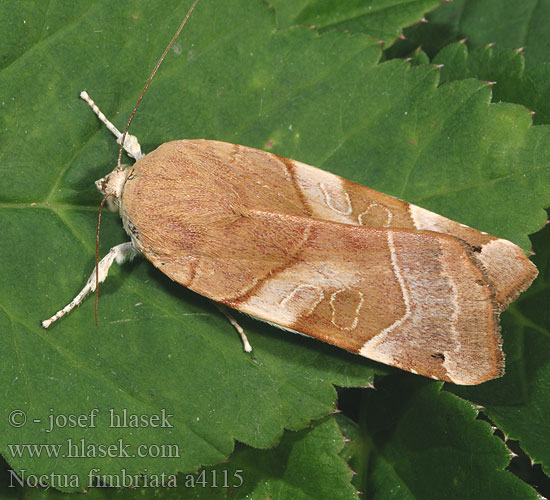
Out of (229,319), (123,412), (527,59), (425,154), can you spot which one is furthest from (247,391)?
(527,59)

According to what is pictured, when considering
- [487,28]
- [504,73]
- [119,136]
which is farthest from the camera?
[487,28]

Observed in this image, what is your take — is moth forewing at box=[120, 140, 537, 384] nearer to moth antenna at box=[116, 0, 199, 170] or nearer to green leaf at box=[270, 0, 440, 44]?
moth antenna at box=[116, 0, 199, 170]

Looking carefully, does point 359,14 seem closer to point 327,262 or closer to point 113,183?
point 327,262

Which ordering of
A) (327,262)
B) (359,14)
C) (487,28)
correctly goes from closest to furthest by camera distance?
(327,262)
(359,14)
(487,28)

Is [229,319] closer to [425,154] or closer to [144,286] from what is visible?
[144,286]

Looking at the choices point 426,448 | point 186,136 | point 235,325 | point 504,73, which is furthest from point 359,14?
point 426,448

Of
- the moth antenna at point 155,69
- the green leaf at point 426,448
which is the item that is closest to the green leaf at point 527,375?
the green leaf at point 426,448

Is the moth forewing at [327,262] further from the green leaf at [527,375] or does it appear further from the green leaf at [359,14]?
the green leaf at [359,14]
